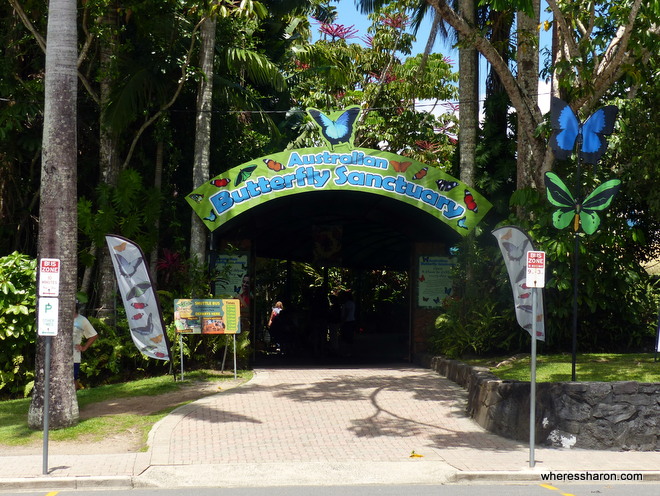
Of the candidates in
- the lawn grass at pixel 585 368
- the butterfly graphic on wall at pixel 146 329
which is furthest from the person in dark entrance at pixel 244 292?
the lawn grass at pixel 585 368

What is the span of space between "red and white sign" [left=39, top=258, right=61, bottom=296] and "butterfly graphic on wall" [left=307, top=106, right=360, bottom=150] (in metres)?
8.68

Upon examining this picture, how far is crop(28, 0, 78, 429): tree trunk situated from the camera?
11242mm

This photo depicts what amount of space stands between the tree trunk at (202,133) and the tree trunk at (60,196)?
5476mm

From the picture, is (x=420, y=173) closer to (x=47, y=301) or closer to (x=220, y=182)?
(x=220, y=182)

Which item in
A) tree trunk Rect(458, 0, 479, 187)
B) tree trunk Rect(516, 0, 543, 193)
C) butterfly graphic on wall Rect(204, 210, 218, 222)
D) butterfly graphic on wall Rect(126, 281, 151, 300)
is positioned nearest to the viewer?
butterfly graphic on wall Rect(126, 281, 151, 300)

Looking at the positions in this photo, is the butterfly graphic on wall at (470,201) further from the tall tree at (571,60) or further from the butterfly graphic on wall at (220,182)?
the butterfly graphic on wall at (220,182)

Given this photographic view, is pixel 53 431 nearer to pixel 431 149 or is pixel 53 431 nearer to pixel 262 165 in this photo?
pixel 262 165

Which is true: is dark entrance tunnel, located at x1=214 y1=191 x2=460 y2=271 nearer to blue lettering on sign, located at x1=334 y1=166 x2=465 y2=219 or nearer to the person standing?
blue lettering on sign, located at x1=334 y1=166 x2=465 y2=219

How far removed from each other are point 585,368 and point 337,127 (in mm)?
7015

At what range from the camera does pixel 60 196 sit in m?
11.3

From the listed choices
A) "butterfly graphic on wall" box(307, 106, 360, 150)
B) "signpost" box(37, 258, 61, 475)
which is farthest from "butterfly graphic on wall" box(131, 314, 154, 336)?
"butterfly graphic on wall" box(307, 106, 360, 150)

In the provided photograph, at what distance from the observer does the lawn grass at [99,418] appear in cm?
1093

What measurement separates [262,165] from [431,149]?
11494 millimetres

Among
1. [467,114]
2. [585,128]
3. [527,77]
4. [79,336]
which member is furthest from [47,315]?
[467,114]
